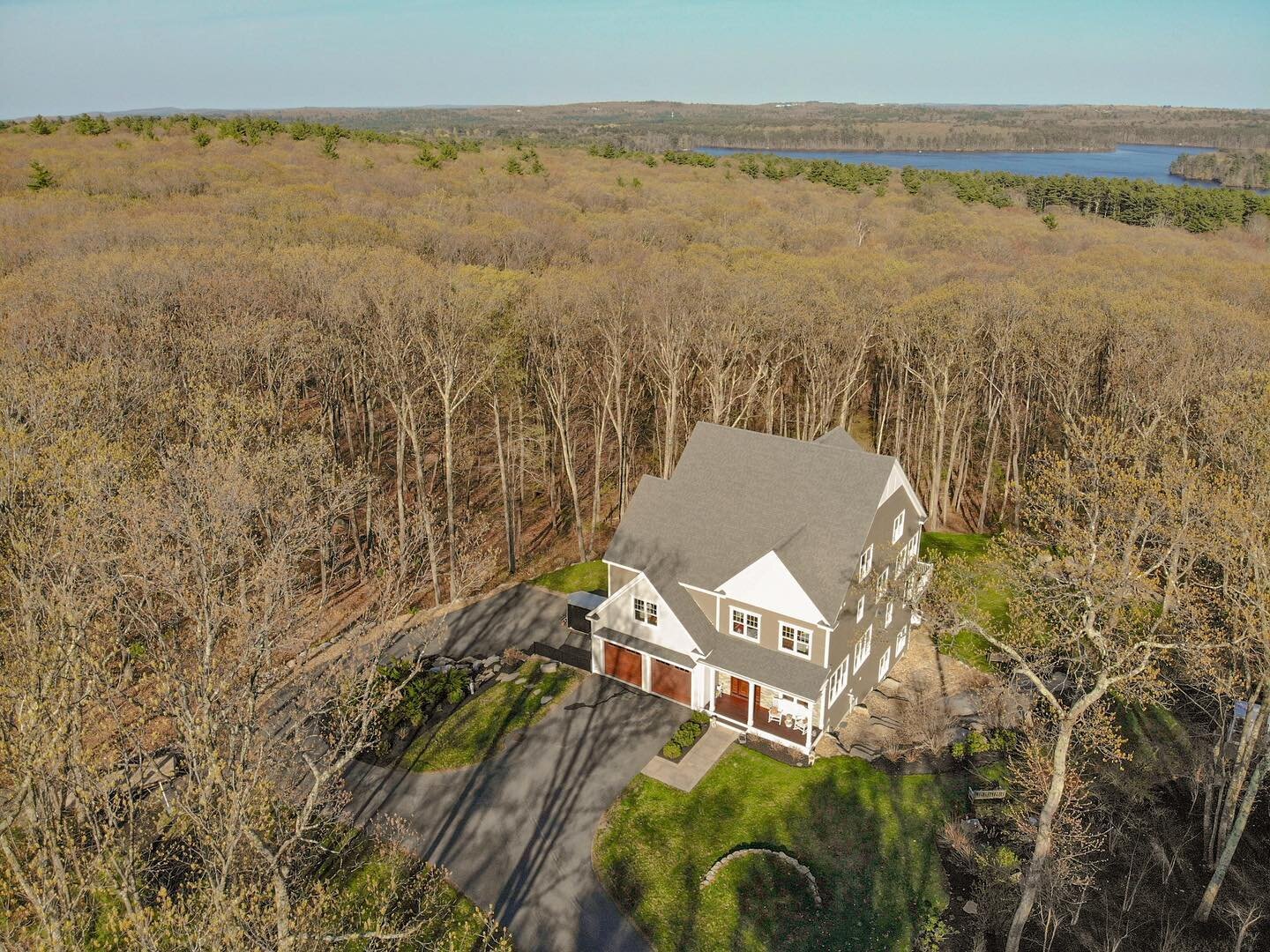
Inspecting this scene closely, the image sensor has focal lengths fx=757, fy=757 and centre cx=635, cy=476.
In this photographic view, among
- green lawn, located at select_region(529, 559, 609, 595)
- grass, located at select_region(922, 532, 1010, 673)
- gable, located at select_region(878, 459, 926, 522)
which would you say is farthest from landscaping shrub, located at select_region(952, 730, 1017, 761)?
green lawn, located at select_region(529, 559, 609, 595)

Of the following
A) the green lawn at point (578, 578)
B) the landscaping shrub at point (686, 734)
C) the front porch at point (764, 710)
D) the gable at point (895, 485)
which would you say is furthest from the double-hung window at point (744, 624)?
the green lawn at point (578, 578)

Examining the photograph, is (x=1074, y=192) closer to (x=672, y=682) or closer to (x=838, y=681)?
(x=838, y=681)

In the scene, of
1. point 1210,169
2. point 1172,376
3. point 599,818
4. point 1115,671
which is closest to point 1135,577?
point 1115,671

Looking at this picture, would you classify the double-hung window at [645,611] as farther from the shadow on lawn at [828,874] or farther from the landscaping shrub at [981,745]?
the landscaping shrub at [981,745]

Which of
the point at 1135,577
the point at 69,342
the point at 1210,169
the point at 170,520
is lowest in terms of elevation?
the point at 1135,577

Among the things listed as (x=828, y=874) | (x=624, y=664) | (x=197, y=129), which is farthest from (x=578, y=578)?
(x=197, y=129)

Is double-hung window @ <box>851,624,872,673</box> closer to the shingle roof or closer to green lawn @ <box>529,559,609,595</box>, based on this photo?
the shingle roof

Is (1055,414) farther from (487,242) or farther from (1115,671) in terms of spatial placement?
(487,242)
